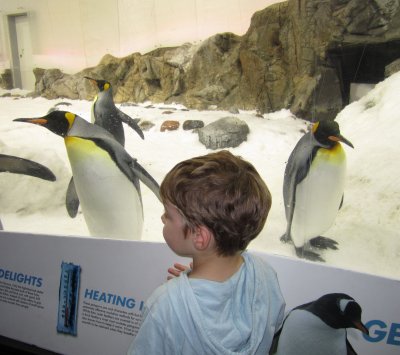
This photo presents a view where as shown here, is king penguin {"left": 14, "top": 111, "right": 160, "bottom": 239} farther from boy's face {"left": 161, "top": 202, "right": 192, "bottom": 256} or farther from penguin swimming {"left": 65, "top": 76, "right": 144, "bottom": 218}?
boy's face {"left": 161, "top": 202, "right": 192, "bottom": 256}

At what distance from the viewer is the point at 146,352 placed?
0.68 metres

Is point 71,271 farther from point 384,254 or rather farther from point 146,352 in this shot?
point 384,254

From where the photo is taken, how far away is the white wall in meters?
1.35

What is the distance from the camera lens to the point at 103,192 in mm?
1578

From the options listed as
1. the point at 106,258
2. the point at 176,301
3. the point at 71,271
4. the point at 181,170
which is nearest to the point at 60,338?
the point at 71,271

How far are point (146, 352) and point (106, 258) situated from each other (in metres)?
0.79

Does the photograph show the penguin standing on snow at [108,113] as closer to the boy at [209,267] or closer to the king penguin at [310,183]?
the king penguin at [310,183]

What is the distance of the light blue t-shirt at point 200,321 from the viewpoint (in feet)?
2.18

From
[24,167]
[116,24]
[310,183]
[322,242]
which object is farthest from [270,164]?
[24,167]

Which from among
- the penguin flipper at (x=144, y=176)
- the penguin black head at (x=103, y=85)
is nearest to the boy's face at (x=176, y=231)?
the penguin flipper at (x=144, y=176)

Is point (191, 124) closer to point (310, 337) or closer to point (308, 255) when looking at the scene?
point (308, 255)

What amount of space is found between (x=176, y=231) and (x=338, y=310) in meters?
0.72

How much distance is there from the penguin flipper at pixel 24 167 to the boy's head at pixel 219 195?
1.03 metres

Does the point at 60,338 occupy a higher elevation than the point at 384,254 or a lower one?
lower
